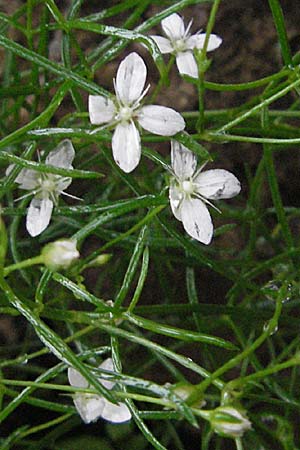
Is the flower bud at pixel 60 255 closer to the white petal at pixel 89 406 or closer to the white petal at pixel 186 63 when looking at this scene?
the white petal at pixel 89 406

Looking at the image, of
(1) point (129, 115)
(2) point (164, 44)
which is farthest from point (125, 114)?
(2) point (164, 44)

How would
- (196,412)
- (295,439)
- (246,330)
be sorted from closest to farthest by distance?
(196,412)
(246,330)
(295,439)

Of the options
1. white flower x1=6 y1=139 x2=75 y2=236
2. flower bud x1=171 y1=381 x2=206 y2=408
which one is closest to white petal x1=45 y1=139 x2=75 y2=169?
white flower x1=6 y1=139 x2=75 y2=236

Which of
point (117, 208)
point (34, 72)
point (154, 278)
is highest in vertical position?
point (34, 72)

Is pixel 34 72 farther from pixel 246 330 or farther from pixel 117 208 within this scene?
pixel 246 330

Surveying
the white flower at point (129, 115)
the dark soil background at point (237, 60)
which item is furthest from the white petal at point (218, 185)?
the dark soil background at point (237, 60)

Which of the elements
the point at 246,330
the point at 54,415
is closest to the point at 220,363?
the point at 246,330

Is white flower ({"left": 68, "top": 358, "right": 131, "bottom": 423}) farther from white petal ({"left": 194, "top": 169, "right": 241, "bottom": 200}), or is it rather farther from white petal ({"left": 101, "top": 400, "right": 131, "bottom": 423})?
white petal ({"left": 194, "top": 169, "right": 241, "bottom": 200})

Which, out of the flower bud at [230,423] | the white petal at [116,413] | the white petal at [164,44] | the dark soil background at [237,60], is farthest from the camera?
the dark soil background at [237,60]
